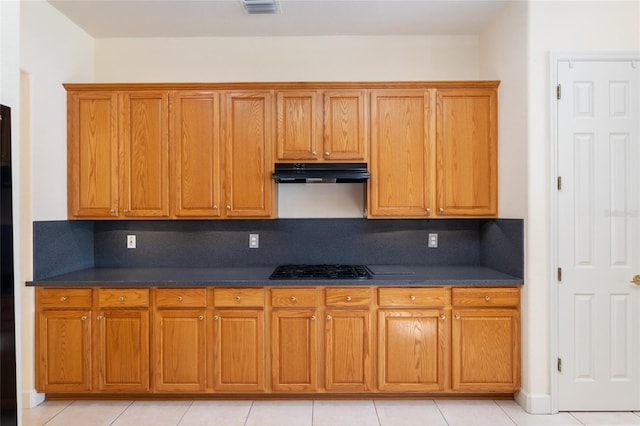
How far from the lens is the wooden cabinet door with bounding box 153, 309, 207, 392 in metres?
2.92

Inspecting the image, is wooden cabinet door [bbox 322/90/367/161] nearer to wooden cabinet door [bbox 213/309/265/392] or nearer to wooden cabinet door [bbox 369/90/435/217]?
wooden cabinet door [bbox 369/90/435/217]

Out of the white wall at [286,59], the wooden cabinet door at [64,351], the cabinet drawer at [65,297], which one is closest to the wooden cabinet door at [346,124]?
the white wall at [286,59]

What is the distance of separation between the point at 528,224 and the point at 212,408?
8.34ft

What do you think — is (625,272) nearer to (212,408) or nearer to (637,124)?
(637,124)

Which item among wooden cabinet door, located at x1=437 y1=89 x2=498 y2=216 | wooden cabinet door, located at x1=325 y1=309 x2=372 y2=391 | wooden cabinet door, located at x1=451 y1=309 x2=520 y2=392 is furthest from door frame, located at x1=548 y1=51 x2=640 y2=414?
wooden cabinet door, located at x1=325 y1=309 x2=372 y2=391

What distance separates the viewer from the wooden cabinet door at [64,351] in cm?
291

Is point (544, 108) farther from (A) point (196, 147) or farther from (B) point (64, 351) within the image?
(B) point (64, 351)

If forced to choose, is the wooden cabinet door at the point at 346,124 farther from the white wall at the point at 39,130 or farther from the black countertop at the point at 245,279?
the white wall at the point at 39,130

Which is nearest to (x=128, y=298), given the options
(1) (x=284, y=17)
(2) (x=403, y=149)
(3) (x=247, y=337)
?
(3) (x=247, y=337)

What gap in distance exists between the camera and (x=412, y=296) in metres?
2.92

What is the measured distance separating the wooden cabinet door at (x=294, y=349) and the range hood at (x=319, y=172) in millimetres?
981

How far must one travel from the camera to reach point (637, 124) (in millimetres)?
2732

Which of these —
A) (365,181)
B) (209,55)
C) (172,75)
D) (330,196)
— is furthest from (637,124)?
(172,75)

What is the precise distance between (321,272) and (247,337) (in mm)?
718
